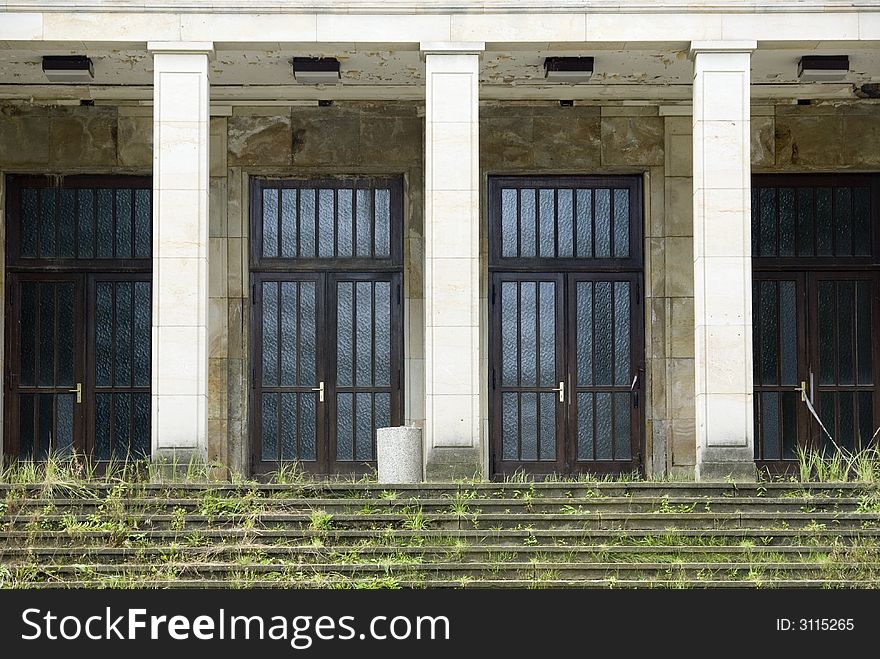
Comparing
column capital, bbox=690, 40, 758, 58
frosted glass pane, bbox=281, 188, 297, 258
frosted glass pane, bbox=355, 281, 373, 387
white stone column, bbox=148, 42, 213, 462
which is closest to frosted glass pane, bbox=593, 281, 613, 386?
frosted glass pane, bbox=355, 281, 373, 387

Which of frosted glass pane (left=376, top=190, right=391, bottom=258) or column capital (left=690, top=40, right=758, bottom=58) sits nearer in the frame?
column capital (left=690, top=40, right=758, bottom=58)

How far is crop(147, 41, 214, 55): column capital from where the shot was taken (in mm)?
17844

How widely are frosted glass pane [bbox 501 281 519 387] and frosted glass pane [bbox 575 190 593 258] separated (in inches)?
42.9

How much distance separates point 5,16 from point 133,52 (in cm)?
156

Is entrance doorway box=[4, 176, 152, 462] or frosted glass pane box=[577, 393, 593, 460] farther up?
entrance doorway box=[4, 176, 152, 462]

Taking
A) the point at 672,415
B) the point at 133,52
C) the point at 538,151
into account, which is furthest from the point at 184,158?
the point at 672,415

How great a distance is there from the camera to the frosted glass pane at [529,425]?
21250mm

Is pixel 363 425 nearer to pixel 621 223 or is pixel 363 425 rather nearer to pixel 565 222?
pixel 565 222

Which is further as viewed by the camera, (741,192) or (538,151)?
(538,151)

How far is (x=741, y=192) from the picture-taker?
17.8 meters

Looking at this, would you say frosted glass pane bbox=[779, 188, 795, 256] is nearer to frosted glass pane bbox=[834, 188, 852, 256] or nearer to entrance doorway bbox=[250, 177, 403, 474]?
frosted glass pane bbox=[834, 188, 852, 256]

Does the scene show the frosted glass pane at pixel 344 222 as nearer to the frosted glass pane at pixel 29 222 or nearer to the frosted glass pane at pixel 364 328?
the frosted glass pane at pixel 364 328

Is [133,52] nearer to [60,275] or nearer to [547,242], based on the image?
[60,275]

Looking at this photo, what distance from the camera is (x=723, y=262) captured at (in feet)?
58.0
